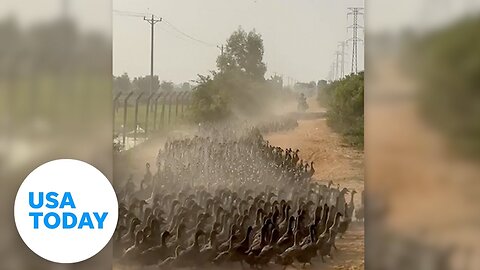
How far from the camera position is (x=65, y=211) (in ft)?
4.66

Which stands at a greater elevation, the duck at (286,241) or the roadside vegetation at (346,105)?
the roadside vegetation at (346,105)

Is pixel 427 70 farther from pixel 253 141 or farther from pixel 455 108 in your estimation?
pixel 253 141

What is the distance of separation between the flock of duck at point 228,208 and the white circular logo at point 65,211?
1.9 inches

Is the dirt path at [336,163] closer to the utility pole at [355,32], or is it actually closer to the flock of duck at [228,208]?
the flock of duck at [228,208]

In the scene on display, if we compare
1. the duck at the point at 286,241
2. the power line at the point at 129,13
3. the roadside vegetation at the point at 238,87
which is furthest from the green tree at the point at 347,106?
the power line at the point at 129,13

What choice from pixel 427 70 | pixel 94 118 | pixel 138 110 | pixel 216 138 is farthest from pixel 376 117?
pixel 94 118

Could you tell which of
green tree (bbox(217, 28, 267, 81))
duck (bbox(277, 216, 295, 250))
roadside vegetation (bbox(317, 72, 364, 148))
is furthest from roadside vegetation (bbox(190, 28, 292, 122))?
duck (bbox(277, 216, 295, 250))

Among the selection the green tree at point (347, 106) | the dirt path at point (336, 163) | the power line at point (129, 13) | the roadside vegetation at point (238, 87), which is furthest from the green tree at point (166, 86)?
the green tree at point (347, 106)

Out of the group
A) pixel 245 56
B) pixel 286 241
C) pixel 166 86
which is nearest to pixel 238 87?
pixel 245 56

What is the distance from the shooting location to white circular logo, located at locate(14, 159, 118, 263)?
4.66ft

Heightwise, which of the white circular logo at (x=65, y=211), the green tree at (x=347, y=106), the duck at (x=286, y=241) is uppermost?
the green tree at (x=347, y=106)

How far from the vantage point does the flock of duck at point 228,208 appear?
1.46 meters

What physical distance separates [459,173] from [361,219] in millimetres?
289

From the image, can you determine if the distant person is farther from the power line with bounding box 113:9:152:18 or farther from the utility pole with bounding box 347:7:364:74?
the power line with bounding box 113:9:152:18
